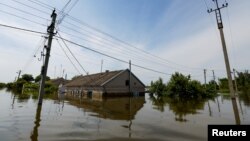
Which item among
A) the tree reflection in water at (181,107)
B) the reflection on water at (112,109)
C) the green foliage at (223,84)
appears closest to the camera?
the reflection on water at (112,109)

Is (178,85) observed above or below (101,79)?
below

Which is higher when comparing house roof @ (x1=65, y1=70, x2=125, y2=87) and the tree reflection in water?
house roof @ (x1=65, y1=70, x2=125, y2=87)

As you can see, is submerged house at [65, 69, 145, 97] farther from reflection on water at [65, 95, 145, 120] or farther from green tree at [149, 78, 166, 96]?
reflection on water at [65, 95, 145, 120]

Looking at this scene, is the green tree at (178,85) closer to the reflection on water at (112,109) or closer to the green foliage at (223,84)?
the reflection on water at (112,109)

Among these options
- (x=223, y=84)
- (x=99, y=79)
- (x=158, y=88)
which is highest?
(x=223, y=84)

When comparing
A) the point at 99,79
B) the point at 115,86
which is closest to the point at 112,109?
the point at 115,86

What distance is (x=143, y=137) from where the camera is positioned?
28.9 ft

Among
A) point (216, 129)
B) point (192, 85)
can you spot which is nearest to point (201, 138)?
point (216, 129)

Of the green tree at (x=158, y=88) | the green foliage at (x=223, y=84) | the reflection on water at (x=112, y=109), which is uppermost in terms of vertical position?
the green foliage at (x=223, y=84)

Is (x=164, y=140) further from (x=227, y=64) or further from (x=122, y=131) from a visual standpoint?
(x=227, y=64)

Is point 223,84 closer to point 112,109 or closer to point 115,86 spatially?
point 115,86

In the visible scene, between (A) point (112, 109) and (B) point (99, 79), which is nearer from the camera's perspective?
(A) point (112, 109)

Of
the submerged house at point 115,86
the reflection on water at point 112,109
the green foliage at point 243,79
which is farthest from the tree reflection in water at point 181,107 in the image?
the green foliage at point 243,79

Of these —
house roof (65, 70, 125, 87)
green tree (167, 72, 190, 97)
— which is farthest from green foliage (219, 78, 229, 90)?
house roof (65, 70, 125, 87)
